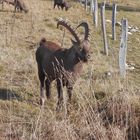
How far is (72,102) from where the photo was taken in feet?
33.6

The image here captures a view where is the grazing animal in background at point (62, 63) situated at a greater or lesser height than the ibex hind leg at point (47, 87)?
greater

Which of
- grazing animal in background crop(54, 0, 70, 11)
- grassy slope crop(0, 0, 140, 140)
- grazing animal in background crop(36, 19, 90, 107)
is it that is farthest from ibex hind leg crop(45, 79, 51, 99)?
grazing animal in background crop(54, 0, 70, 11)

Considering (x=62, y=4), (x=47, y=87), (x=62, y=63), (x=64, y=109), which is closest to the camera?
(x=64, y=109)

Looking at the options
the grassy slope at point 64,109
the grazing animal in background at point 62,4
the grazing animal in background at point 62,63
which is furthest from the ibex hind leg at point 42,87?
the grazing animal in background at point 62,4

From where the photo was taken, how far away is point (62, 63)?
454 inches

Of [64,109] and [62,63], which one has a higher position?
[62,63]

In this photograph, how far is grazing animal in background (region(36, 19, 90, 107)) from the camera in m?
11.1

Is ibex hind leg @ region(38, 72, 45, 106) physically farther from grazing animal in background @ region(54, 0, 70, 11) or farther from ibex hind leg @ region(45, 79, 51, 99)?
grazing animal in background @ region(54, 0, 70, 11)

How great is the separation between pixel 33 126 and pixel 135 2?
4024 cm

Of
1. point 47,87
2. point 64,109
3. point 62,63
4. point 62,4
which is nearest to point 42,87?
point 47,87

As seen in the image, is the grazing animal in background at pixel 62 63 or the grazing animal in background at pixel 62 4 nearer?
the grazing animal in background at pixel 62 63

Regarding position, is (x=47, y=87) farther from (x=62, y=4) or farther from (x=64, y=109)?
(x=62, y=4)

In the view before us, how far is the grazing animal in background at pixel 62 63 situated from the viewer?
11062 millimetres

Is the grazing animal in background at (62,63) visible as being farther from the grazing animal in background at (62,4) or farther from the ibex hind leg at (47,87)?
the grazing animal in background at (62,4)
